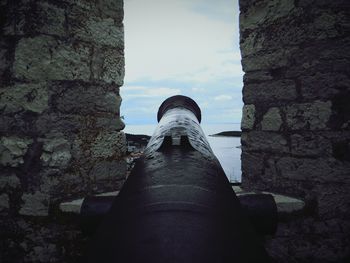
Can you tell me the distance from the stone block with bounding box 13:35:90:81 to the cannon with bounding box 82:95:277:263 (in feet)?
4.27

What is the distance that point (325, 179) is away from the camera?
2.23 metres

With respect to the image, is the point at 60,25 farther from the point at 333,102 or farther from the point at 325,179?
the point at 325,179

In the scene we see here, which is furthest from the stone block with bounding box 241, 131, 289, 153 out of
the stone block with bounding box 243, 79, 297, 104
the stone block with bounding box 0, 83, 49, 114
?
the stone block with bounding box 0, 83, 49, 114

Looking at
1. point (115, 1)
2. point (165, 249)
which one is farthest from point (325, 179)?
point (115, 1)

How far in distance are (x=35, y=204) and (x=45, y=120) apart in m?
0.67

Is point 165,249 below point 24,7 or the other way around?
below

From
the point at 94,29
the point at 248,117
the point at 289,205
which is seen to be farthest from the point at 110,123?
the point at 289,205

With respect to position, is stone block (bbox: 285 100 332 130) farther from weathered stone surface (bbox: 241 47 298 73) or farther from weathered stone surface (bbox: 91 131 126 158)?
weathered stone surface (bbox: 91 131 126 158)

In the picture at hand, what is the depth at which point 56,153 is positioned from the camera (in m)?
2.11

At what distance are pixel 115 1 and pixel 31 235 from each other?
6.98ft

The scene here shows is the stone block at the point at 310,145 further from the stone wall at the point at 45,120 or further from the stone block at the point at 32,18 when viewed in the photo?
the stone block at the point at 32,18

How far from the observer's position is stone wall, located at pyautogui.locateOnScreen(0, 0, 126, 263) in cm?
201

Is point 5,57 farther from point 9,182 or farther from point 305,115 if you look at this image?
point 305,115

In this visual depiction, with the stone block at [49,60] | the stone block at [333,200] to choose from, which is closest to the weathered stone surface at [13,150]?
the stone block at [49,60]
